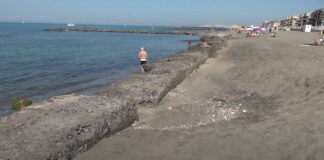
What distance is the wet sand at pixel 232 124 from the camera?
21.3 ft

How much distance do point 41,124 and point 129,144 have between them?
5.24 ft

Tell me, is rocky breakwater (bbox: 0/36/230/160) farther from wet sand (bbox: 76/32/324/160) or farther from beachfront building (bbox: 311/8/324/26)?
beachfront building (bbox: 311/8/324/26)

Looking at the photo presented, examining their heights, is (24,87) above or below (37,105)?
below

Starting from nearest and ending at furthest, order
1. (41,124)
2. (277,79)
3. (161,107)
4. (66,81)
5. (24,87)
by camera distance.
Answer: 1. (41,124)
2. (161,107)
3. (277,79)
4. (24,87)
5. (66,81)

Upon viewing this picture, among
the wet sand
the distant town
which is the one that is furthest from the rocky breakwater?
the distant town

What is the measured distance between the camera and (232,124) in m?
8.18

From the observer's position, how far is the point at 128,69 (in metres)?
24.5

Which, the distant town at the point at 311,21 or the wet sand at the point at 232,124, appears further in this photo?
the distant town at the point at 311,21

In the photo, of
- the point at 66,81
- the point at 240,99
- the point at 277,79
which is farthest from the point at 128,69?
the point at 240,99

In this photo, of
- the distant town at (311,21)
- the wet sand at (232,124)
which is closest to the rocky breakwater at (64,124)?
the wet sand at (232,124)

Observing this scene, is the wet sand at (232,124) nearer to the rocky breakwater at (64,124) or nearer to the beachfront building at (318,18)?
the rocky breakwater at (64,124)

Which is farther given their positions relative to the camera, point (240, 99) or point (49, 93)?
point (49, 93)

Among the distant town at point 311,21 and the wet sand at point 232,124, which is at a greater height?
the distant town at point 311,21

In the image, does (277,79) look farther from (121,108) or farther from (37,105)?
(37,105)
